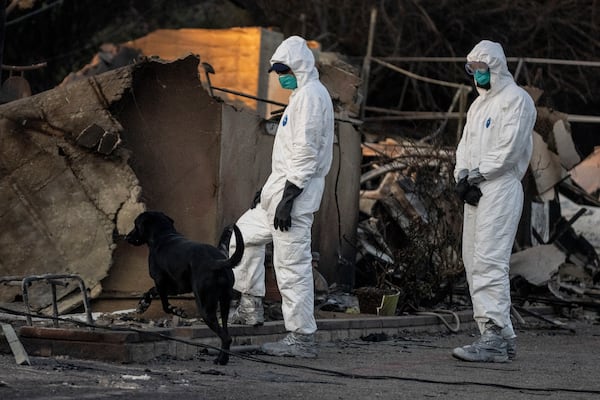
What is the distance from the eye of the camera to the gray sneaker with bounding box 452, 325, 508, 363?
8.91 meters

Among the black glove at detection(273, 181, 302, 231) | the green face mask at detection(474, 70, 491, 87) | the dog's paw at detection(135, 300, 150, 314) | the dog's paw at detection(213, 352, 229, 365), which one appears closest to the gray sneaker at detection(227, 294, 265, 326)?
the dog's paw at detection(135, 300, 150, 314)

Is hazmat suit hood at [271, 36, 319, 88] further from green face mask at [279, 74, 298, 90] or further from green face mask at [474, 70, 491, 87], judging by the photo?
green face mask at [474, 70, 491, 87]

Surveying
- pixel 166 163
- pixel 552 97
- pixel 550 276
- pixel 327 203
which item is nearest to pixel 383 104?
pixel 552 97

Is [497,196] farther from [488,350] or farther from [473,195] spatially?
[488,350]

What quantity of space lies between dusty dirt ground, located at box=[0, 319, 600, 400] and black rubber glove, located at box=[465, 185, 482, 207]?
121 centimetres

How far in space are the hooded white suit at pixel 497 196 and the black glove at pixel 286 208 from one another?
149 centimetres

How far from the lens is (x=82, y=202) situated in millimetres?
9992

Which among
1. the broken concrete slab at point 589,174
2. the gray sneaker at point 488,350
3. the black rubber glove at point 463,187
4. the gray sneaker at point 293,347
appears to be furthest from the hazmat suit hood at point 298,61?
the broken concrete slab at point 589,174

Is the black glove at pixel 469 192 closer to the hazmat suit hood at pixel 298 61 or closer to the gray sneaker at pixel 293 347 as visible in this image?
the hazmat suit hood at pixel 298 61

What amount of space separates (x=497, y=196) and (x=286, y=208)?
1.64 meters

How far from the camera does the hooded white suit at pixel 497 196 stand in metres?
8.91

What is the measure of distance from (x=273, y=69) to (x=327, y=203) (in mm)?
3491

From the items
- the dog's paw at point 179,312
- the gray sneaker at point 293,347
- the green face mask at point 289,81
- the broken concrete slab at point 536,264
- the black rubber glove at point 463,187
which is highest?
the green face mask at point 289,81

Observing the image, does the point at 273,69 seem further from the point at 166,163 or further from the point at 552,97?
the point at 552,97
